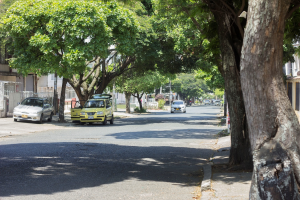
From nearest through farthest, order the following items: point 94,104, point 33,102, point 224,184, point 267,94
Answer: point 267,94, point 224,184, point 33,102, point 94,104

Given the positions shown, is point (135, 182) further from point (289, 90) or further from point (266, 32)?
point (289, 90)

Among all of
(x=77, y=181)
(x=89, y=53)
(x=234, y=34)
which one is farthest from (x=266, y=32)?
(x=89, y=53)

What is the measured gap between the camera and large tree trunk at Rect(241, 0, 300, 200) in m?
5.12

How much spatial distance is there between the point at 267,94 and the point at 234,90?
3552mm

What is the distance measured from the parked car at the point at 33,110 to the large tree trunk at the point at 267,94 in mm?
20108

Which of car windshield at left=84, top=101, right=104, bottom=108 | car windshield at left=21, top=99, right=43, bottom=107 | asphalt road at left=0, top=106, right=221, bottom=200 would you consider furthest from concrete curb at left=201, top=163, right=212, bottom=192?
car windshield at left=21, top=99, right=43, bottom=107

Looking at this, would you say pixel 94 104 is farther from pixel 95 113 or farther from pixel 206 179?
pixel 206 179

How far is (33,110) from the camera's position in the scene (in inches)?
939

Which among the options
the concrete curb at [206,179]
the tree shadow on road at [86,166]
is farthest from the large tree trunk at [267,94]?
the tree shadow on road at [86,166]

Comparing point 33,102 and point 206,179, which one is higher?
point 33,102

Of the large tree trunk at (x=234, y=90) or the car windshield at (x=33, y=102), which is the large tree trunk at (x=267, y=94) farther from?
the car windshield at (x=33, y=102)

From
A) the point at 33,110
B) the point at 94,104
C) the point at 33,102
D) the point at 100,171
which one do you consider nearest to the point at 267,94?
the point at 100,171

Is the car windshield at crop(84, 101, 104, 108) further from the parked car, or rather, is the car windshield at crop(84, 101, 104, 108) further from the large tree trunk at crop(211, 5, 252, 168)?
the large tree trunk at crop(211, 5, 252, 168)

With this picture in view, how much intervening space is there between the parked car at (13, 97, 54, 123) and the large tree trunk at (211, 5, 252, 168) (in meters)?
17.1
